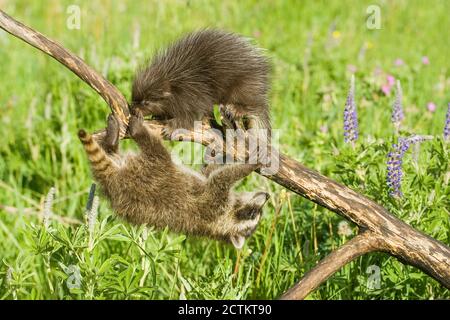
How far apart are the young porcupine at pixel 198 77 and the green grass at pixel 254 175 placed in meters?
0.34

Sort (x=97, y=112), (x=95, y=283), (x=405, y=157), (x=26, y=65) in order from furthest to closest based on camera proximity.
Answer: (x=26, y=65) < (x=97, y=112) < (x=405, y=157) < (x=95, y=283)

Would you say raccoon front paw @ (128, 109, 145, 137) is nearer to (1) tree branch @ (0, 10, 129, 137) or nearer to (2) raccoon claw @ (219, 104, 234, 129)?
(1) tree branch @ (0, 10, 129, 137)

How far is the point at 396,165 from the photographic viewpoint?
3.58 meters

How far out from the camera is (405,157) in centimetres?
403

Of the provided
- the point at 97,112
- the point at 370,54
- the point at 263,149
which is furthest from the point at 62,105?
the point at 370,54

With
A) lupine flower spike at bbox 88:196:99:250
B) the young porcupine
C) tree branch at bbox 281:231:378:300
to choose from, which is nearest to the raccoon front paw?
the young porcupine

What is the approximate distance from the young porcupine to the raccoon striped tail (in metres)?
0.31

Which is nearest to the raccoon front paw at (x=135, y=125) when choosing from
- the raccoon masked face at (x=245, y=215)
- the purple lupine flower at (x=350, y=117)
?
the raccoon masked face at (x=245, y=215)

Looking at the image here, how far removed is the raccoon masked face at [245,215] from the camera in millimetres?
3766

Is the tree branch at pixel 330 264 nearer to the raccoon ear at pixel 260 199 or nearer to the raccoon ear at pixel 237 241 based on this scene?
the raccoon ear at pixel 260 199

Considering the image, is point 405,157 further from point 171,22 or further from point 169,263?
point 171,22

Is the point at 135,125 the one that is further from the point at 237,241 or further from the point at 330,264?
the point at 330,264

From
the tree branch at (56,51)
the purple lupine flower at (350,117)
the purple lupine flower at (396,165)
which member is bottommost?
the purple lupine flower at (396,165)
